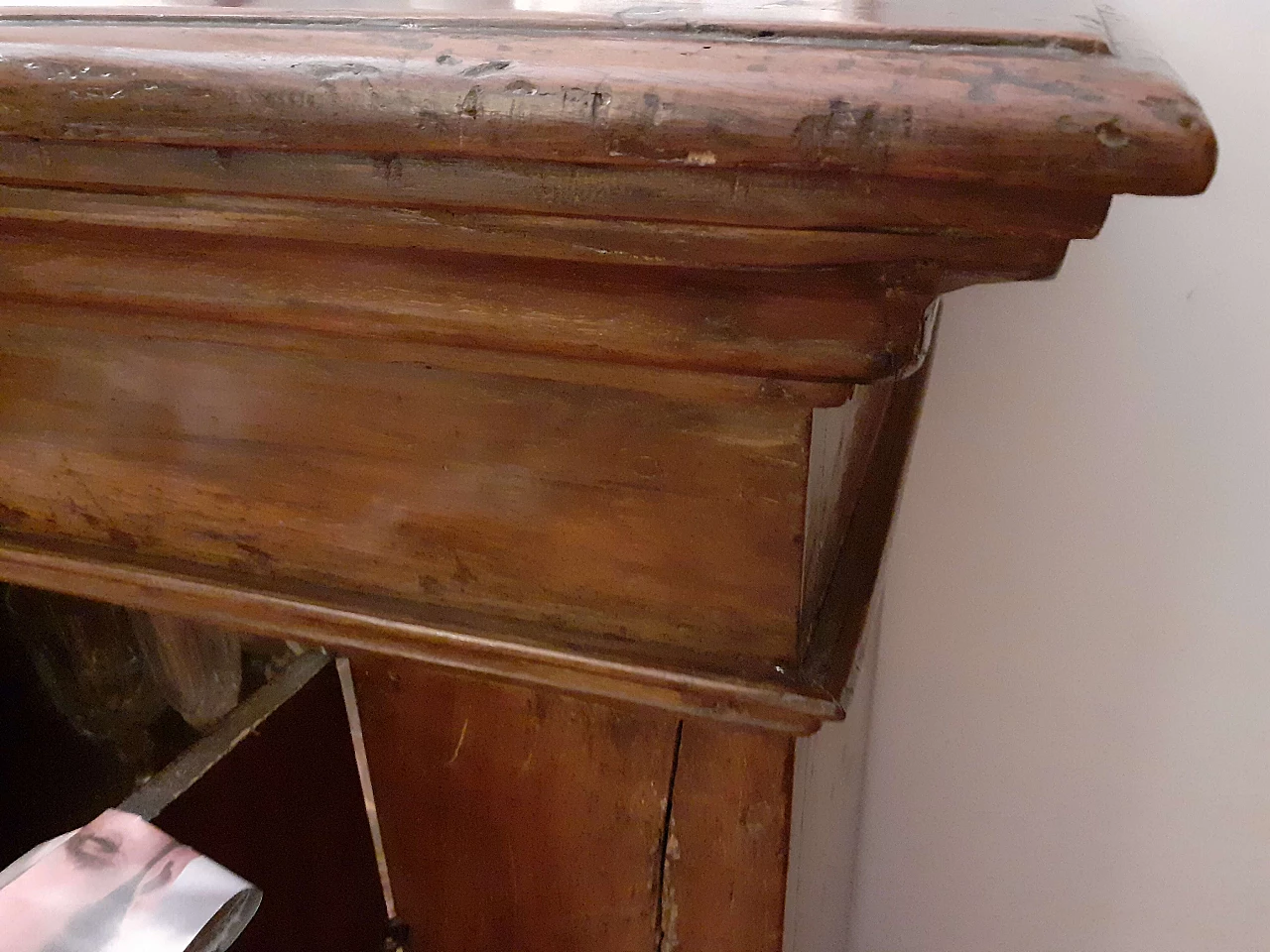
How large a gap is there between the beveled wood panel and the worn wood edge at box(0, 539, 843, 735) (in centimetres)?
1

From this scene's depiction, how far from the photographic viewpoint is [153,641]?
0.58 meters

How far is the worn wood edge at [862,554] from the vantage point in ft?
1.18

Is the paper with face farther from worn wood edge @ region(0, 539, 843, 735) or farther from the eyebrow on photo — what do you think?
worn wood edge @ region(0, 539, 843, 735)

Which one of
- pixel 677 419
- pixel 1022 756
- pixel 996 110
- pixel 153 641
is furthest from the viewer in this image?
pixel 1022 756

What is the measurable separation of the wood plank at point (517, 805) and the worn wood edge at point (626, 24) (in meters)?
0.26

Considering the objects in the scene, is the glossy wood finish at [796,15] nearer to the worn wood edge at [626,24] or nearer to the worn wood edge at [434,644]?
the worn wood edge at [626,24]

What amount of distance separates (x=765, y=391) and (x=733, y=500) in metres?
0.05

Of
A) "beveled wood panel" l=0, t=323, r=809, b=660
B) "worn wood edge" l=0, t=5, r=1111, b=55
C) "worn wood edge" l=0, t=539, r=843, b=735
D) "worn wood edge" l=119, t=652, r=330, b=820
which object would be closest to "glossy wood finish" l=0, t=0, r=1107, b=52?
"worn wood edge" l=0, t=5, r=1111, b=55

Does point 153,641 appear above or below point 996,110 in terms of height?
below

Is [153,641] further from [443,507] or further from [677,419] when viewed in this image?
[677,419]

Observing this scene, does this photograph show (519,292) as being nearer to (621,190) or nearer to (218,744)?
(621,190)

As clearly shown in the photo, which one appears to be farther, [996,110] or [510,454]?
[510,454]

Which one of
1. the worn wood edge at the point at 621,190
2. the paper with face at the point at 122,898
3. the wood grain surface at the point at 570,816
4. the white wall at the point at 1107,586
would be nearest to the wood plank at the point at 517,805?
the wood grain surface at the point at 570,816

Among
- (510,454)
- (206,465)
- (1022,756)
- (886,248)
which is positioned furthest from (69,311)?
(1022,756)
